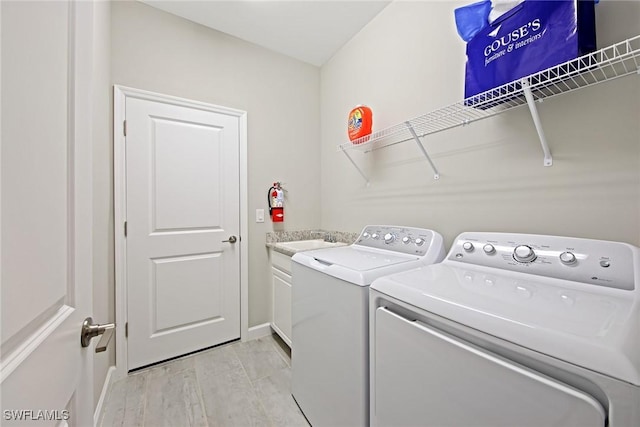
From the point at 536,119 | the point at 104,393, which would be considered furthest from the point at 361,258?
the point at 104,393

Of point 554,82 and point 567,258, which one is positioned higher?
point 554,82

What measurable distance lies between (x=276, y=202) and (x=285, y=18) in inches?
60.5

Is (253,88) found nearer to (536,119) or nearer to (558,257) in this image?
(536,119)

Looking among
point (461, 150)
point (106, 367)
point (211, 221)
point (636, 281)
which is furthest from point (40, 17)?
point (106, 367)

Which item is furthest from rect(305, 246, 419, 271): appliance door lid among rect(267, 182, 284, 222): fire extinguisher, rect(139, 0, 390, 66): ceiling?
rect(139, 0, 390, 66): ceiling

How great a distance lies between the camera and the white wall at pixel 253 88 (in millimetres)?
1929

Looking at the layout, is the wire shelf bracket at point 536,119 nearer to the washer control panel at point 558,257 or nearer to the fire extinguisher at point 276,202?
the washer control panel at point 558,257

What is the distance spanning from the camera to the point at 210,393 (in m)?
1.67

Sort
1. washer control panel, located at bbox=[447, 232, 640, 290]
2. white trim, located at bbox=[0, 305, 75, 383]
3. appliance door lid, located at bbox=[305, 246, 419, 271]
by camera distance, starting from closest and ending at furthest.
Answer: white trim, located at bbox=[0, 305, 75, 383], washer control panel, located at bbox=[447, 232, 640, 290], appliance door lid, located at bbox=[305, 246, 419, 271]

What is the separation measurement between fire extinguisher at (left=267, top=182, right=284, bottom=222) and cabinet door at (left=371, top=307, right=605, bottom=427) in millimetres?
1639

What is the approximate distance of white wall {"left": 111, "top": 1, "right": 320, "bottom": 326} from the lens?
1929mm

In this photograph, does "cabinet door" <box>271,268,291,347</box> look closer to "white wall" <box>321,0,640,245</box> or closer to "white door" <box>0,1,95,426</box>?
"white wall" <box>321,0,640,245</box>

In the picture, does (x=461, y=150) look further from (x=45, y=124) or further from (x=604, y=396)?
(x=45, y=124)

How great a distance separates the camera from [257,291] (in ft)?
7.95
